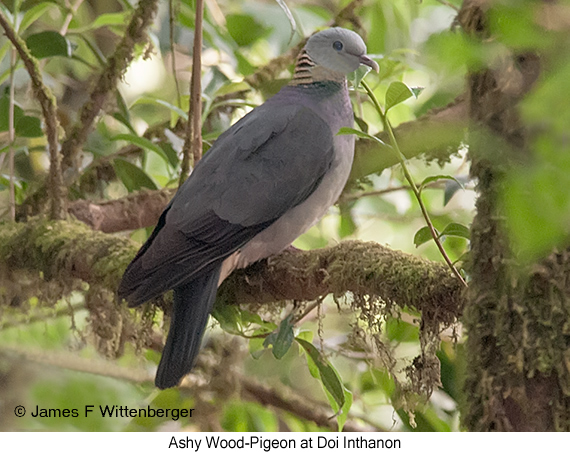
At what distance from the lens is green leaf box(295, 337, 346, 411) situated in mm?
1624

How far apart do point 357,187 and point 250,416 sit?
0.85m

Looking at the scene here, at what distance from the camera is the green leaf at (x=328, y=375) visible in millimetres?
1624

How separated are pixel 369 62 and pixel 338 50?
16 centimetres

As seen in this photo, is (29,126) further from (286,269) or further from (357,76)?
(357,76)

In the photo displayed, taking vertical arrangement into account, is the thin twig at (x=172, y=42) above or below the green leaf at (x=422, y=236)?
above

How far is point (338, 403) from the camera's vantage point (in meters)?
1.64

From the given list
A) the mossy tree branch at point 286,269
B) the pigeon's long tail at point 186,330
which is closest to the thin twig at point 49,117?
the mossy tree branch at point 286,269

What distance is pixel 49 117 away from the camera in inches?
73.4

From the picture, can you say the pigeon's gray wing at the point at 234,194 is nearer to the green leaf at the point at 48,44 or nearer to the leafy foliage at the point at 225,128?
the leafy foliage at the point at 225,128

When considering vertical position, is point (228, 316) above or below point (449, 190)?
below

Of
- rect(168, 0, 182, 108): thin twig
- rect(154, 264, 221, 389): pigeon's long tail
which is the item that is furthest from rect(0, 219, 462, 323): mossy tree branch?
rect(168, 0, 182, 108): thin twig

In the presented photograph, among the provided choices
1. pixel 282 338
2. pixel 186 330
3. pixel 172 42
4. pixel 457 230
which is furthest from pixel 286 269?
pixel 172 42

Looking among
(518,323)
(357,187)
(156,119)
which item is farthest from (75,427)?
(156,119)

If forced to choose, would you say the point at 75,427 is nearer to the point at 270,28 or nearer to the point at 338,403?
the point at 338,403
